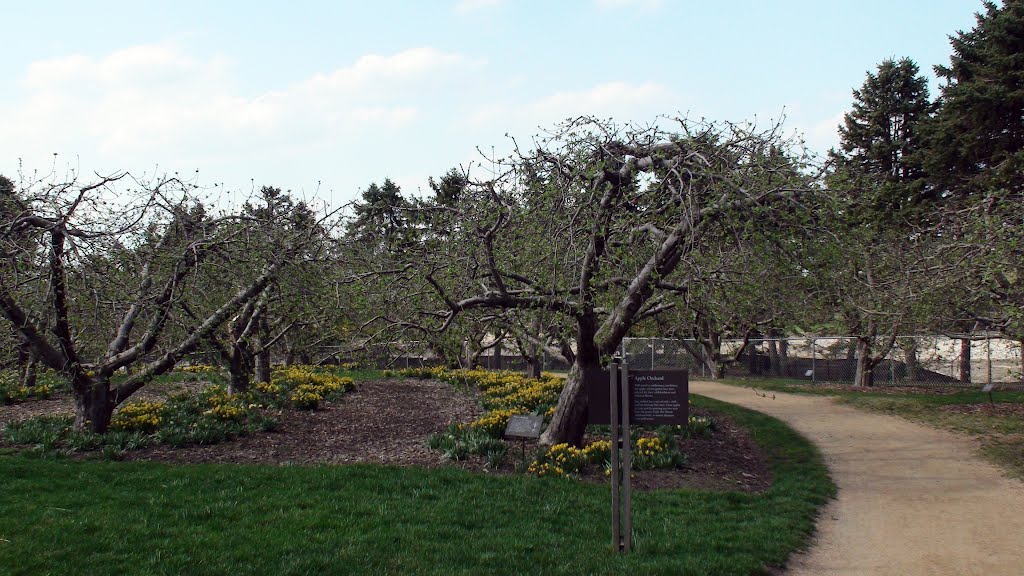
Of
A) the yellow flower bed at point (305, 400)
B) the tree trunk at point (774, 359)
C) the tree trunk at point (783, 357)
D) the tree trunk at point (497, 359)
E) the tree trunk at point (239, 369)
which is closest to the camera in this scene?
the yellow flower bed at point (305, 400)

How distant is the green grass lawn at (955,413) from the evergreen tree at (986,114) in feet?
22.4

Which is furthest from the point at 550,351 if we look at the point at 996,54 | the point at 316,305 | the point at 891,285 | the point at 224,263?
the point at 996,54

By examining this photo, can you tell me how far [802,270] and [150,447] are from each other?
9260 millimetres

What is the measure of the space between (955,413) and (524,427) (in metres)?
10.6

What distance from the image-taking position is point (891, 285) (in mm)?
13727

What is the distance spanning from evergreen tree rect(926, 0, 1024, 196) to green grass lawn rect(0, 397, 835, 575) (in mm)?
18810

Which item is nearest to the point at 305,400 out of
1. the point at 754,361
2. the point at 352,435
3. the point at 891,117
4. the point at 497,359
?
the point at 352,435

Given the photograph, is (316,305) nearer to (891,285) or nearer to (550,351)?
(550,351)

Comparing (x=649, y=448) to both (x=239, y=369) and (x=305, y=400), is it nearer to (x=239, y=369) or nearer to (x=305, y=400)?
(x=305, y=400)

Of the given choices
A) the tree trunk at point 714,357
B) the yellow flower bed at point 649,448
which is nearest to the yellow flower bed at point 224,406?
the yellow flower bed at point 649,448

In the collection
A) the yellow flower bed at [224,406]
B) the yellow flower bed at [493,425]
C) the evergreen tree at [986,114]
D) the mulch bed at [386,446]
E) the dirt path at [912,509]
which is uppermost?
the evergreen tree at [986,114]

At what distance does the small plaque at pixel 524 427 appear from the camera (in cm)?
966

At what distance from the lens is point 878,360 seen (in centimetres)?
2216

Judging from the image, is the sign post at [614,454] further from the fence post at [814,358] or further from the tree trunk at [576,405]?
the fence post at [814,358]
